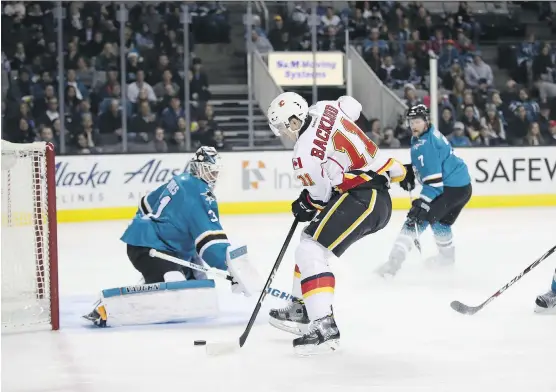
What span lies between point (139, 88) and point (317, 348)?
22.6ft

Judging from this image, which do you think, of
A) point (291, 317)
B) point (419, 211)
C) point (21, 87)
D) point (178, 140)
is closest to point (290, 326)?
point (291, 317)

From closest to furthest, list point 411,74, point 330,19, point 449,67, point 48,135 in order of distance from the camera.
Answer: point 48,135
point 330,19
point 411,74
point 449,67

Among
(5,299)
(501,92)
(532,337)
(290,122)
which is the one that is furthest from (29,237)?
(501,92)

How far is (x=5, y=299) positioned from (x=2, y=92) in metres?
5.74

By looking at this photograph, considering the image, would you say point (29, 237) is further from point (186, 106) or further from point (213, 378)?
point (186, 106)

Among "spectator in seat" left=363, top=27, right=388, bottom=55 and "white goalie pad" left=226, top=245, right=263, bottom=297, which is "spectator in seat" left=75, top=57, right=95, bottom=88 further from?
"white goalie pad" left=226, top=245, right=263, bottom=297

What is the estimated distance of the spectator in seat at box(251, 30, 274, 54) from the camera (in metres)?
10.9

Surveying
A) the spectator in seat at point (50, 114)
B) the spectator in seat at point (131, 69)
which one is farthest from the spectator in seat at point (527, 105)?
the spectator in seat at point (50, 114)

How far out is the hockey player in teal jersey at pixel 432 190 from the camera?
6156 mm

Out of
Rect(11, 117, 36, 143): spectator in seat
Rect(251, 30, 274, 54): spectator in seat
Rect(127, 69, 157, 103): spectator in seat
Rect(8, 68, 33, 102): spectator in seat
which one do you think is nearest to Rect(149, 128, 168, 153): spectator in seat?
Rect(127, 69, 157, 103): spectator in seat

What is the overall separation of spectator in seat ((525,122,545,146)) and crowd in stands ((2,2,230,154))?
10.1 ft

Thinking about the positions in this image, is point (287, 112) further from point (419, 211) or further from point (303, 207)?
point (419, 211)

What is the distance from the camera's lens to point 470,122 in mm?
10930

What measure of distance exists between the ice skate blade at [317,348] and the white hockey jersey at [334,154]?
60cm
